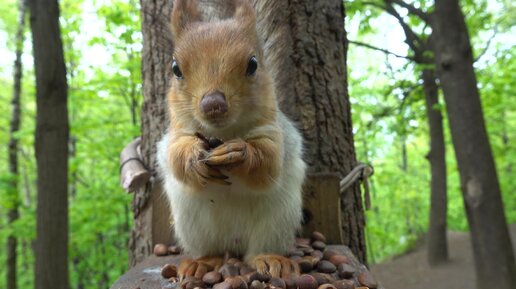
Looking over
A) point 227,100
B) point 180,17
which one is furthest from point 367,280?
point 180,17

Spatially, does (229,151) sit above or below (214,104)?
below

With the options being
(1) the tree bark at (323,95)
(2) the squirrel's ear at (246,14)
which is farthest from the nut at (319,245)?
(2) the squirrel's ear at (246,14)

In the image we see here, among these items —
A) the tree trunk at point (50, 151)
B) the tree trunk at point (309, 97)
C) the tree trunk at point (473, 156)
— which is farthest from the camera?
the tree trunk at point (473, 156)

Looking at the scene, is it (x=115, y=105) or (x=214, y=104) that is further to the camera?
(x=115, y=105)

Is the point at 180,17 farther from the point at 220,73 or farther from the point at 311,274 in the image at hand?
the point at 311,274

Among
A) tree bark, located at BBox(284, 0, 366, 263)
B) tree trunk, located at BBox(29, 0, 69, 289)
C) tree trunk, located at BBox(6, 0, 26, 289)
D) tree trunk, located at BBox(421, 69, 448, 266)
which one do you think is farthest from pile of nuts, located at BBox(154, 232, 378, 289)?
tree trunk, located at BBox(6, 0, 26, 289)

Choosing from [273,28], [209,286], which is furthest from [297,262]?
[273,28]

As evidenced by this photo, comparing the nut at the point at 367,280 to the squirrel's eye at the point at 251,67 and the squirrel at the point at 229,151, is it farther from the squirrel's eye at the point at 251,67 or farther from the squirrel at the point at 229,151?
the squirrel's eye at the point at 251,67
